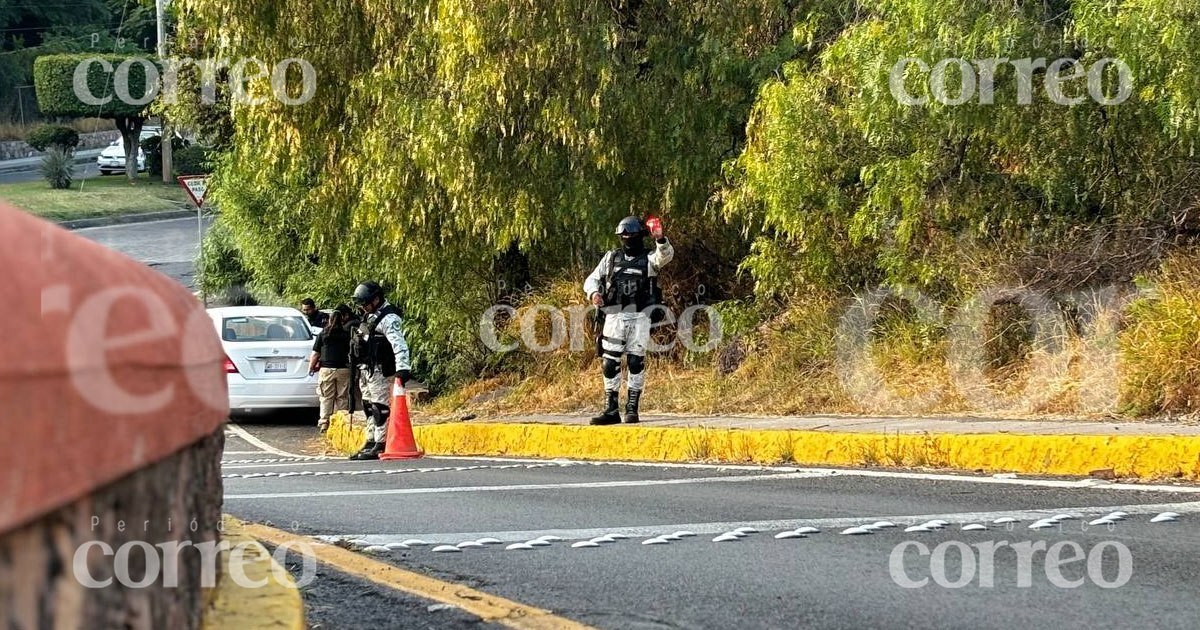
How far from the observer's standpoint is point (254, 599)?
4516 mm

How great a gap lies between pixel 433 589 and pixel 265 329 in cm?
1496

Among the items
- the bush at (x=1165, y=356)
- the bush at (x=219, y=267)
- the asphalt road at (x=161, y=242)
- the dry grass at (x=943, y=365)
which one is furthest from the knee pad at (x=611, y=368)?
the asphalt road at (x=161, y=242)

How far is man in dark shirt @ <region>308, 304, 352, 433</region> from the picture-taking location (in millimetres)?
18328

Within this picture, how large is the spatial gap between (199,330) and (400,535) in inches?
175

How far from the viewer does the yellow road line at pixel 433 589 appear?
17.4ft

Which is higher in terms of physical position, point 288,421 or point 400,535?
point 400,535

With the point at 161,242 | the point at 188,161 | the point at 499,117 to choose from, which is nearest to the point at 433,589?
the point at 499,117

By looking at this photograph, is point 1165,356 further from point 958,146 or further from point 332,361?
point 332,361

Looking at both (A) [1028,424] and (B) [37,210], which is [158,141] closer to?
(B) [37,210]

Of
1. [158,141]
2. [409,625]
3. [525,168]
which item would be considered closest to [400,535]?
[409,625]

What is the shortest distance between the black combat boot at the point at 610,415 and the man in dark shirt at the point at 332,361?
5088 millimetres

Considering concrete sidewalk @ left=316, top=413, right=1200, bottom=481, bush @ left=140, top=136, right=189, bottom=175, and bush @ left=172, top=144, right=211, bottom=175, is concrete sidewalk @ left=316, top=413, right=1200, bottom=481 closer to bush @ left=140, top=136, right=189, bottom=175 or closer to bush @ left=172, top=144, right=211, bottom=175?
bush @ left=172, top=144, right=211, bottom=175

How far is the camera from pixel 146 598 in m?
2.97

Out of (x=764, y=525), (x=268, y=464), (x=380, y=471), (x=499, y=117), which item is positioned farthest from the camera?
(x=499, y=117)
